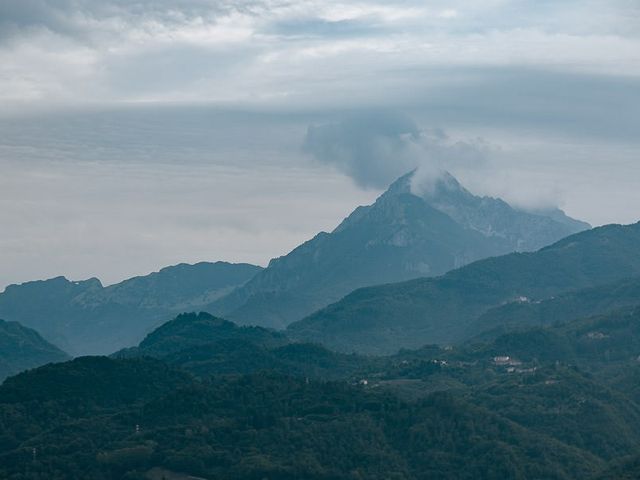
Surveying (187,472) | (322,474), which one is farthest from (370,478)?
(187,472)

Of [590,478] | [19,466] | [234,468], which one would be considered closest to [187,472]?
[234,468]

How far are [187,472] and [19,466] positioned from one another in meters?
21.9

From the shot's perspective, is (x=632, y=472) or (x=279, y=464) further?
(x=279, y=464)

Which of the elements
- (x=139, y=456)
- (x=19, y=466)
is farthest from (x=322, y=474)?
(x=19, y=466)

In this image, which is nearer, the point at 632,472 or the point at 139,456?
the point at 632,472

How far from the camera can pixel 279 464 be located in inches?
7835

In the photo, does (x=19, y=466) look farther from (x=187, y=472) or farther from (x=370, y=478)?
(x=370, y=478)

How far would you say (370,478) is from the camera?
654ft

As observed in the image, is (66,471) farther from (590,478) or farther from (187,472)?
(590,478)

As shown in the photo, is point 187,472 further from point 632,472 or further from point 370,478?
point 632,472

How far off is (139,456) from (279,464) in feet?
60.9

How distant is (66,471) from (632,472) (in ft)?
238

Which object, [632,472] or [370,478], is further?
[370,478]

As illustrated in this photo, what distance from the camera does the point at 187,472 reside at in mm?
198000
